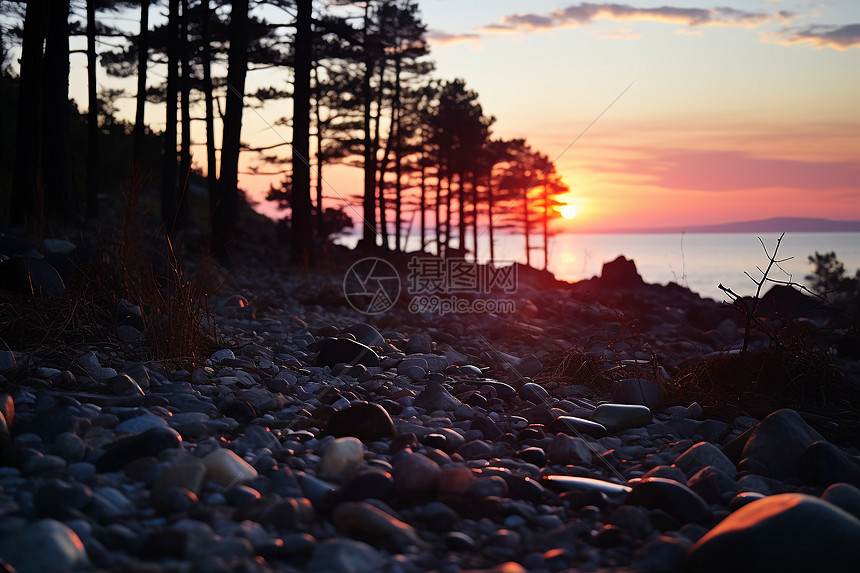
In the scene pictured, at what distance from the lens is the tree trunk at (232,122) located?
10.6m

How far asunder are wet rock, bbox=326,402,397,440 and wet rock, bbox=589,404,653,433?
122 cm

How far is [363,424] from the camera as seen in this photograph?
2961 millimetres

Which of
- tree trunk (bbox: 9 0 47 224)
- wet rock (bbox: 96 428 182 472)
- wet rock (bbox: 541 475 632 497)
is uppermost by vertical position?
tree trunk (bbox: 9 0 47 224)

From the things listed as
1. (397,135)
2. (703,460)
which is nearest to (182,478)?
(703,460)

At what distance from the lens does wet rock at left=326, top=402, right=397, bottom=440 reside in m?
2.95

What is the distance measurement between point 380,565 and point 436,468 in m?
0.68

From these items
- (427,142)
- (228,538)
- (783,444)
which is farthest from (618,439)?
(427,142)

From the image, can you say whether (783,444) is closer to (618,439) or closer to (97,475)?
(618,439)

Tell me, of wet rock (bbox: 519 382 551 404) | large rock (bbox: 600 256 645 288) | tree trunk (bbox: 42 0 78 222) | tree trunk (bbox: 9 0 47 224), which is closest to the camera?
wet rock (bbox: 519 382 551 404)

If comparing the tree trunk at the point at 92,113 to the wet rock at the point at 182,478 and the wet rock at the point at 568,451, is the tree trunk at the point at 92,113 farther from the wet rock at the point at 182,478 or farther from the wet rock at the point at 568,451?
the wet rock at the point at 568,451

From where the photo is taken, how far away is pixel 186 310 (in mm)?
3938

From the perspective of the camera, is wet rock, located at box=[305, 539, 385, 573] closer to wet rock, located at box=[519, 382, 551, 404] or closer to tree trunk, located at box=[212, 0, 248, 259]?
wet rock, located at box=[519, 382, 551, 404]

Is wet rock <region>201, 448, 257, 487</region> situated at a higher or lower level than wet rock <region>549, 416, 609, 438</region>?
higher

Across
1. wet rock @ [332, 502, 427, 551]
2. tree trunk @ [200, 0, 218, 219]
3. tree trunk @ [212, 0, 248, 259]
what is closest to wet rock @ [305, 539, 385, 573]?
wet rock @ [332, 502, 427, 551]
